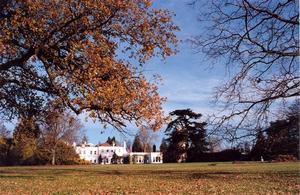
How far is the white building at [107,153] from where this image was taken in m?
137

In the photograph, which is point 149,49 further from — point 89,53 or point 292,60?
point 292,60

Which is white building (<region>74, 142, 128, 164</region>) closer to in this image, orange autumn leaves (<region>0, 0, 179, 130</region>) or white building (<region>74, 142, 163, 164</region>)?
white building (<region>74, 142, 163, 164</region>)

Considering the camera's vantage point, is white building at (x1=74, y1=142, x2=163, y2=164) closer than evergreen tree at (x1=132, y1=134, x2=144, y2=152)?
Yes

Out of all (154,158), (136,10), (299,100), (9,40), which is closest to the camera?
(299,100)

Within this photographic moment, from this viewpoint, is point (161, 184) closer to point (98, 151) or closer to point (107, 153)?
point (98, 151)

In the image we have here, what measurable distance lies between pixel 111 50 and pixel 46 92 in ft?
13.9

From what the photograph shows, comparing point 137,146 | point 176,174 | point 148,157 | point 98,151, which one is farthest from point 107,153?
point 176,174

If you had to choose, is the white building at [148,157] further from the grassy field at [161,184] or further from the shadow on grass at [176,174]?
the grassy field at [161,184]

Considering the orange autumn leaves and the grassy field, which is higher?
the orange autumn leaves

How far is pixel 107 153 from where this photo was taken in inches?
6053

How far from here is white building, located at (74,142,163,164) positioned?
13712 centimetres

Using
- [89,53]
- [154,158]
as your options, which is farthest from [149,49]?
[154,158]

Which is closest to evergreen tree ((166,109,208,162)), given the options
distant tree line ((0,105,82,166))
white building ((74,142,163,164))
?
distant tree line ((0,105,82,166))

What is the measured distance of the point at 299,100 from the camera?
644 inches
